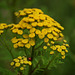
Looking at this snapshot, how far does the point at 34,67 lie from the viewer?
123 inches

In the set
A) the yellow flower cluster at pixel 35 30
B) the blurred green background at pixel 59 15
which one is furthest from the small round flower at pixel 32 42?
the blurred green background at pixel 59 15

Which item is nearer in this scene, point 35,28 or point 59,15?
point 35,28

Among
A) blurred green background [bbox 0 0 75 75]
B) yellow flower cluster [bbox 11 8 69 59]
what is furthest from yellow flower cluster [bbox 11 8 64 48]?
blurred green background [bbox 0 0 75 75]

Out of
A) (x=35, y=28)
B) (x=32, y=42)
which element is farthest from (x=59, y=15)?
(x=32, y=42)

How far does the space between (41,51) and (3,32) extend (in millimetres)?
774

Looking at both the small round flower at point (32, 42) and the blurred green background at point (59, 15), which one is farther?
the blurred green background at point (59, 15)

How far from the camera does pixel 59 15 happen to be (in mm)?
7582

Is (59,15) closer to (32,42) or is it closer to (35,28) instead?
(35,28)

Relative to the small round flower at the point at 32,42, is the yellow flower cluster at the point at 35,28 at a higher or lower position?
higher

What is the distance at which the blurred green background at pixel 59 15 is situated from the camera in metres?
4.71

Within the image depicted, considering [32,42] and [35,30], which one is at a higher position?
[35,30]

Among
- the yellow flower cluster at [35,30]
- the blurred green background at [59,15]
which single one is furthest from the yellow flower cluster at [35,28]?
the blurred green background at [59,15]

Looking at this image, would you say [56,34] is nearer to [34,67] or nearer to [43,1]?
[34,67]

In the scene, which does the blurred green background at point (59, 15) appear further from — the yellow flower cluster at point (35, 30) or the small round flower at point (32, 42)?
the small round flower at point (32, 42)
